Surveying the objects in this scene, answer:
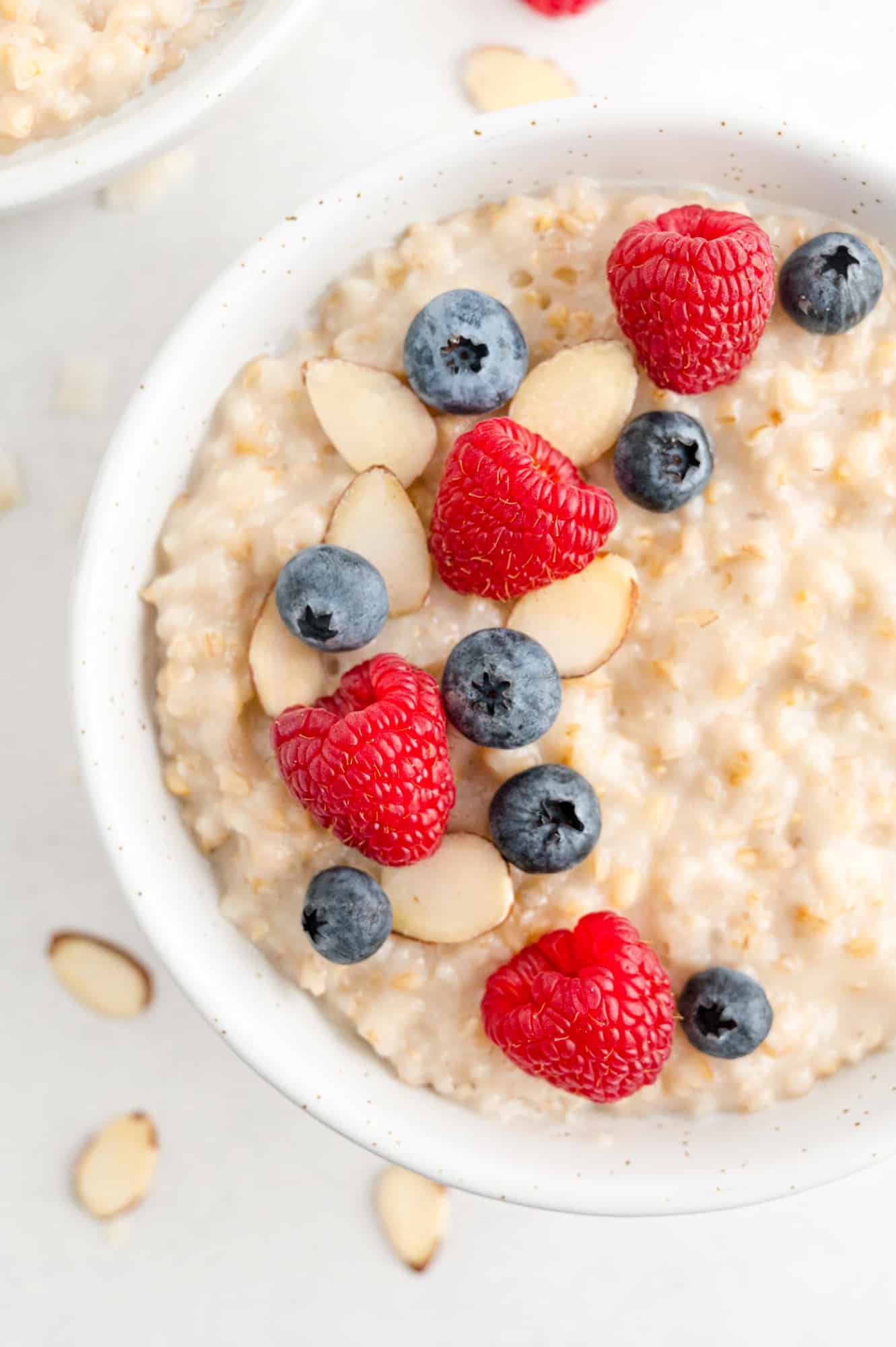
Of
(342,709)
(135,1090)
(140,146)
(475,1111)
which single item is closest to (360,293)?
(140,146)

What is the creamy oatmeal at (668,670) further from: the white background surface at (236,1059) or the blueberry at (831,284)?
the white background surface at (236,1059)

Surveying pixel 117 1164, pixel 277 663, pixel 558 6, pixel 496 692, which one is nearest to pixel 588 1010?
pixel 496 692

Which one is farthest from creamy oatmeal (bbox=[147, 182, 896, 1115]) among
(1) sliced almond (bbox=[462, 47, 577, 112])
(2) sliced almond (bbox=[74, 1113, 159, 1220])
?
(2) sliced almond (bbox=[74, 1113, 159, 1220])

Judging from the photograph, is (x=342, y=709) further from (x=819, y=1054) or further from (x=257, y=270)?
(x=819, y=1054)

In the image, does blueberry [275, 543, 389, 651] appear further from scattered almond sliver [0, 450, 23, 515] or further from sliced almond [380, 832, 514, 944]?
scattered almond sliver [0, 450, 23, 515]

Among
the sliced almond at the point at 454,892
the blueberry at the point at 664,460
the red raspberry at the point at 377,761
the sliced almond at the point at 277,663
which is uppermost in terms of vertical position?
the blueberry at the point at 664,460

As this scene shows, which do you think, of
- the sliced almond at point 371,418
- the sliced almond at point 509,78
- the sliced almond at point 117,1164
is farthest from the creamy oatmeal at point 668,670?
the sliced almond at point 117,1164

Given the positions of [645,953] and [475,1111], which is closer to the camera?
[645,953]
